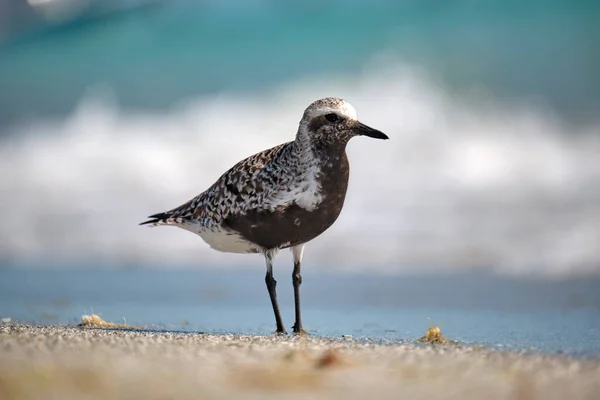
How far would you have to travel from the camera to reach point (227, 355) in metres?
5.71

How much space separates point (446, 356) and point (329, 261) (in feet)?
30.8

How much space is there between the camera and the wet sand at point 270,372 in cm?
449

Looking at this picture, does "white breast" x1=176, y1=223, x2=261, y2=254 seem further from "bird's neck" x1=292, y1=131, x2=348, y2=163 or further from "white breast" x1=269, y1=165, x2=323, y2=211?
"bird's neck" x1=292, y1=131, x2=348, y2=163

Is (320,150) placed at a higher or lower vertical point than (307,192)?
higher

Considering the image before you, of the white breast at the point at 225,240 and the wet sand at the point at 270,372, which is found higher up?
the white breast at the point at 225,240

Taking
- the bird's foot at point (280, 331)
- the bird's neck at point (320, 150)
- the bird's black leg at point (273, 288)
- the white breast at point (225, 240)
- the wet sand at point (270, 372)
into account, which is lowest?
the wet sand at point (270, 372)

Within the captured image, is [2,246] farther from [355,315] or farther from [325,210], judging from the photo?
[325,210]

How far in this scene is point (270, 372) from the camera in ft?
16.3

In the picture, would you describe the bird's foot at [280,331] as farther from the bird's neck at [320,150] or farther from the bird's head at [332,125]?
the bird's head at [332,125]

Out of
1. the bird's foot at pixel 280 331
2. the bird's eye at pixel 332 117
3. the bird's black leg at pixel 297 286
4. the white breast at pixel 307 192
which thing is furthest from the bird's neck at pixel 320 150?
the bird's foot at pixel 280 331

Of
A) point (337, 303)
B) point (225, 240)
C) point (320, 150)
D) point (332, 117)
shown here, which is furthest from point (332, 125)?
point (337, 303)

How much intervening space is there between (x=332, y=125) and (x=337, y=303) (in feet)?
13.5

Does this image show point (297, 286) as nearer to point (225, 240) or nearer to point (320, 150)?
point (225, 240)

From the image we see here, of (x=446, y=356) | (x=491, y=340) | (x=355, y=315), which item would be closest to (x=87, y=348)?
(x=446, y=356)
